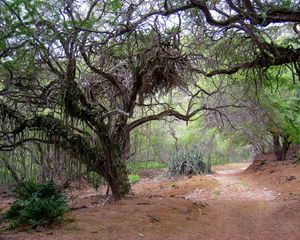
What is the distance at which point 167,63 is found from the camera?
873 centimetres

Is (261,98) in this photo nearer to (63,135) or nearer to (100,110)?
(100,110)

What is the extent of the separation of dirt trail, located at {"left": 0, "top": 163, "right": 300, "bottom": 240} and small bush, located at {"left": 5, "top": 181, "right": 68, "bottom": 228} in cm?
23

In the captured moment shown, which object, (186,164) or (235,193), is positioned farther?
(186,164)

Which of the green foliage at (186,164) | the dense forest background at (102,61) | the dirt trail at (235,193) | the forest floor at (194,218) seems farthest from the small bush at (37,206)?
the green foliage at (186,164)

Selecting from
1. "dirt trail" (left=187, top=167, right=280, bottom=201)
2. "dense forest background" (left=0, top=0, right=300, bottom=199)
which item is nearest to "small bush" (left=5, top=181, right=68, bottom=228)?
"dense forest background" (left=0, top=0, right=300, bottom=199)

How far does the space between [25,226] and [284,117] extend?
11.3 m

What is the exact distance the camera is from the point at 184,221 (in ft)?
23.5

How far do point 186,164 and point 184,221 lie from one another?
10361 mm

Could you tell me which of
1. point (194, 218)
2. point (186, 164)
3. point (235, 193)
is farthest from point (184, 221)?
point (186, 164)

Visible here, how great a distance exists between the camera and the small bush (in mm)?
5648

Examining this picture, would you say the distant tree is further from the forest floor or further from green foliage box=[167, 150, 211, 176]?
green foliage box=[167, 150, 211, 176]

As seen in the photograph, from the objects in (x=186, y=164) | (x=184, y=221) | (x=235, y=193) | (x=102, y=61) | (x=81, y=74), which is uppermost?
(x=102, y=61)

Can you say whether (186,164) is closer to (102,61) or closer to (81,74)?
(102,61)

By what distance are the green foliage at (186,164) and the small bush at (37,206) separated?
11.2 m
